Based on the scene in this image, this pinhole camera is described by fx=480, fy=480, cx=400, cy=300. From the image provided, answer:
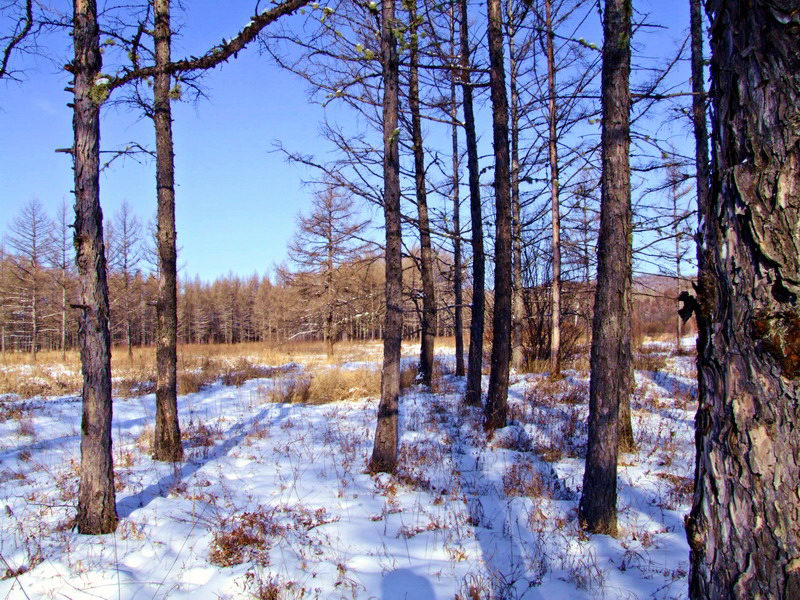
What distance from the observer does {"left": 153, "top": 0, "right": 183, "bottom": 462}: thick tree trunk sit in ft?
20.9

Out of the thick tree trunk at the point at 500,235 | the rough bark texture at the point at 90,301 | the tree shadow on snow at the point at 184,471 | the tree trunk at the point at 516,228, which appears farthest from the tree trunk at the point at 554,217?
the rough bark texture at the point at 90,301

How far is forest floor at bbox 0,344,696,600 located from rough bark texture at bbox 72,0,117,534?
0.32m

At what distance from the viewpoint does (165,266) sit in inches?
249

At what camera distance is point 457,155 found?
15.0 metres

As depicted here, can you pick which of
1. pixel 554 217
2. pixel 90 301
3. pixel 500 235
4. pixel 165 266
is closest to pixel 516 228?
pixel 554 217

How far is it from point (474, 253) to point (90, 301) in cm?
772

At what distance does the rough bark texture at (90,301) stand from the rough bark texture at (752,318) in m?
4.53

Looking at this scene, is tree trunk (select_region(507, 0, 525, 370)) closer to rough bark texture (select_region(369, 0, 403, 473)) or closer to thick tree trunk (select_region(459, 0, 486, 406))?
thick tree trunk (select_region(459, 0, 486, 406))

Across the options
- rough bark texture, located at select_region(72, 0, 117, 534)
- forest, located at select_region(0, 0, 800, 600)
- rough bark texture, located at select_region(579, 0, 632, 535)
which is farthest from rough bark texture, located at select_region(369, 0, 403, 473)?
rough bark texture, located at select_region(72, 0, 117, 534)

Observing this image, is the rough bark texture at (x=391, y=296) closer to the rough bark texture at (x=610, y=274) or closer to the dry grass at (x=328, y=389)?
the rough bark texture at (x=610, y=274)

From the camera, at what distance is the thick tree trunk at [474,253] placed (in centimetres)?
988

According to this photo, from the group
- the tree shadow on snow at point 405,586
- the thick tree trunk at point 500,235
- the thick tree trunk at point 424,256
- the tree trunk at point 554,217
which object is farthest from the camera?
the thick tree trunk at point 424,256

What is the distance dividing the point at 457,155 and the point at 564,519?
12.3 m

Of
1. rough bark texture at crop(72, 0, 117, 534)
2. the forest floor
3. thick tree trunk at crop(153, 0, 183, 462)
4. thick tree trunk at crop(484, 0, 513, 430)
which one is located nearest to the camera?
the forest floor
